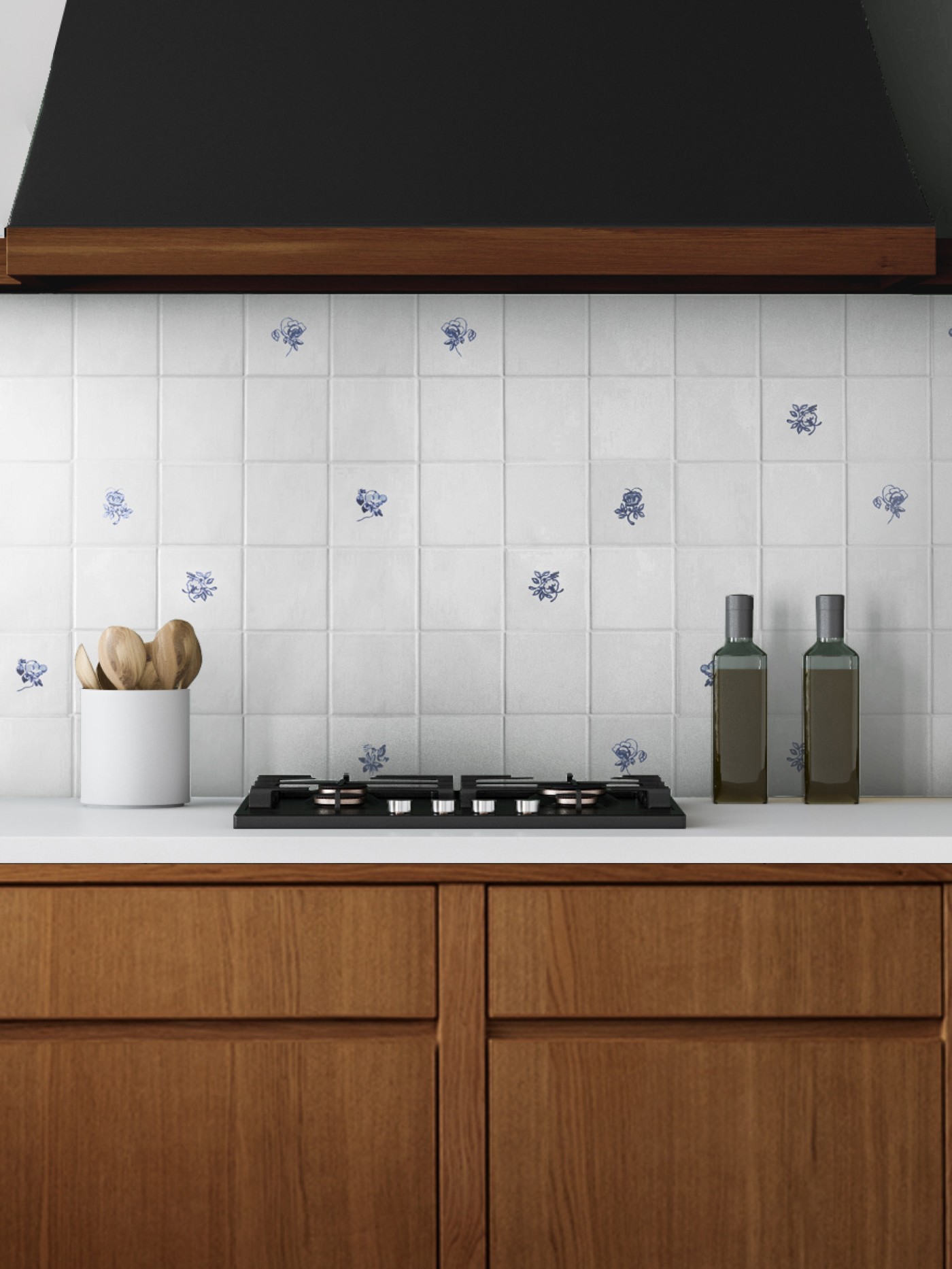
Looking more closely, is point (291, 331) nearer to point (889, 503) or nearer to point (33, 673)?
point (33, 673)

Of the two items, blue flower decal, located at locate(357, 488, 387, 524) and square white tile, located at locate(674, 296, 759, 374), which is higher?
square white tile, located at locate(674, 296, 759, 374)

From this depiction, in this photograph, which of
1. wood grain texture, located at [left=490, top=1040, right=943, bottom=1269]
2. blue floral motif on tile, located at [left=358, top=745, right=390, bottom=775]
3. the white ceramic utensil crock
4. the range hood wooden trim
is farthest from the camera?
blue floral motif on tile, located at [left=358, top=745, right=390, bottom=775]

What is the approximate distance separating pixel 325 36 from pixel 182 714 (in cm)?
102

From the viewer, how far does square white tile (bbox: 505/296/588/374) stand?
77.4 inches

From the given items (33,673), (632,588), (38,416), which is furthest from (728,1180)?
(38,416)

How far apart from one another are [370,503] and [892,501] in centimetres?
90

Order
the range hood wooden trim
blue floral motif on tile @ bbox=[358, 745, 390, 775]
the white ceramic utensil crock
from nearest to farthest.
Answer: the range hood wooden trim < the white ceramic utensil crock < blue floral motif on tile @ bbox=[358, 745, 390, 775]

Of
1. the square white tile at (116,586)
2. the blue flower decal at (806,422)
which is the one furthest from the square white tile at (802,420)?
the square white tile at (116,586)

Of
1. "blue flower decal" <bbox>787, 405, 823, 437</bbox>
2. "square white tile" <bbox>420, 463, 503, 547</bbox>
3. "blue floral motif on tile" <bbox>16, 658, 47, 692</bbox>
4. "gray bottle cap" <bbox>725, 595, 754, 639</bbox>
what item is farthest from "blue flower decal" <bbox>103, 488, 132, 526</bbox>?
"blue flower decal" <bbox>787, 405, 823, 437</bbox>

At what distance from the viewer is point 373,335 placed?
6.44 feet

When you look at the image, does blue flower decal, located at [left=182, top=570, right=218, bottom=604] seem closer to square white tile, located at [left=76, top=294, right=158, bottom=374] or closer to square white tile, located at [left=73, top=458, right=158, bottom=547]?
square white tile, located at [left=73, top=458, right=158, bottom=547]

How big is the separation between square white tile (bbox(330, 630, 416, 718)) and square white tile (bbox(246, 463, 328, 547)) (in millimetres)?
191

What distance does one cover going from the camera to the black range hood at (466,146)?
1.58 meters

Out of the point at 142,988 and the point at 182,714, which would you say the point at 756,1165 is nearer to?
the point at 142,988
